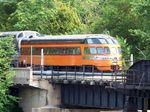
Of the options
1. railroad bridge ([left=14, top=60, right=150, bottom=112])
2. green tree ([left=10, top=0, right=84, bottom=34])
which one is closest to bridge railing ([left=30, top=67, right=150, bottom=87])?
railroad bridge ([left=14, top=60, right=150, bottom=112])

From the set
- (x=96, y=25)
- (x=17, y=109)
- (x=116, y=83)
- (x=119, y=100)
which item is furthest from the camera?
(x=96, y=25)

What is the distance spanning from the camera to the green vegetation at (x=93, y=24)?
200 feet

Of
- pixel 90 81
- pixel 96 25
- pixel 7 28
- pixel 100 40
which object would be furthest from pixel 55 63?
pixel 7 28

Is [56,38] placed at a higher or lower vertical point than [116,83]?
higher

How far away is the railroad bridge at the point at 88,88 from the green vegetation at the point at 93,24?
1598 cm

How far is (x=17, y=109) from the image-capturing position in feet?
156

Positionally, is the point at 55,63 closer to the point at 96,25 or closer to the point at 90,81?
the point at 90,81

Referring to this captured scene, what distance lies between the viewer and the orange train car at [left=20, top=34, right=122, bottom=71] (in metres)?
47.6

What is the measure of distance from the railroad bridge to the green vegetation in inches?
629

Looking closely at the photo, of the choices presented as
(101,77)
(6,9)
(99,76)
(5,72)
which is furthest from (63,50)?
(6,9)

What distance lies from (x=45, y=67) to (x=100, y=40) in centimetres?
570

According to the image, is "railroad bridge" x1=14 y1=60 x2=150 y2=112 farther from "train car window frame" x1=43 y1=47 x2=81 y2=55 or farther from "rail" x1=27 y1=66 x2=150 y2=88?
"train car window frame" x1=43 y1=47 x2=81 y2=55

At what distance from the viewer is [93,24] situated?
75.0 m

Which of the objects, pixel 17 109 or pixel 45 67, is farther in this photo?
pixel 45 67
